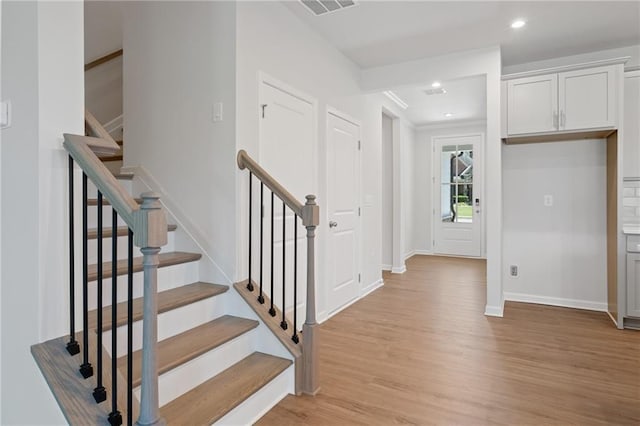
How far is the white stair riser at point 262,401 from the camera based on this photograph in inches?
73.5

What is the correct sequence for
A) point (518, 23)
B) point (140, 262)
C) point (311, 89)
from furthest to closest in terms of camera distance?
point (311, 89) → point (518, 23) → point (140, 262)

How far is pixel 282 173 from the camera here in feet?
9.86

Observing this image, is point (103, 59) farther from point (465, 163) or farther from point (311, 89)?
point (465, 163)

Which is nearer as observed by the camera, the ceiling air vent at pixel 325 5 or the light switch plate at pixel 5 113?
the light switch plate at pixel 5 113

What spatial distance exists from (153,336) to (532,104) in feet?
13.1

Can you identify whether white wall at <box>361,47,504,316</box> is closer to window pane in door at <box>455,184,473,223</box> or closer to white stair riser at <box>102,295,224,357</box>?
white stair riser at <box>102,295,224,357</box>

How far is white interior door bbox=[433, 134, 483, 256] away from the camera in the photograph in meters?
7.38

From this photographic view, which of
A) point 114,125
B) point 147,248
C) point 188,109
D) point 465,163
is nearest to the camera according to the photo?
point 147,248

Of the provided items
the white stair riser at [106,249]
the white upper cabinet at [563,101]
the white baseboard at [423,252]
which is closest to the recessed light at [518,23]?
the white upper cabinet at [563,101]

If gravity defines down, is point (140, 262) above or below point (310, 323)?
above

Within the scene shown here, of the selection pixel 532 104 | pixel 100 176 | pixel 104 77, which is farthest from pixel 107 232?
pixel 532 104

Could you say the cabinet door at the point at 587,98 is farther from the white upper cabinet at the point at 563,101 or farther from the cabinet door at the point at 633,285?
the cabinet door at the point at 633,285

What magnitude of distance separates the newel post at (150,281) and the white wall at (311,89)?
1.33m

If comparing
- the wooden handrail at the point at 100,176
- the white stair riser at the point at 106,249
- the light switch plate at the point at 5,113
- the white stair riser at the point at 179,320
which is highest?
the light switch plate at the point at 5,113
